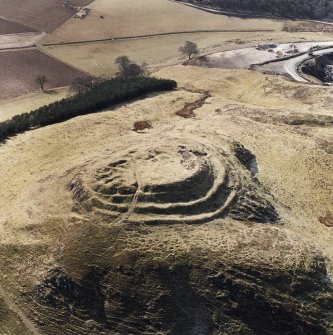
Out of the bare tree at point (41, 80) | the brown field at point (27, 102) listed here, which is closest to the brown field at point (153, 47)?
the bare tree at point (41, 80)

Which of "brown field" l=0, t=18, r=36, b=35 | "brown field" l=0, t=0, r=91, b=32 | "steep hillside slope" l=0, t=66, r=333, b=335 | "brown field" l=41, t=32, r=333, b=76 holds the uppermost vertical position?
"brown field" l=0, t=0, r=91, b=32

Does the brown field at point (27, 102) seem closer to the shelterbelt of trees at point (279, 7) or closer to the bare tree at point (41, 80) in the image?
the bare tree at point (41, 80)

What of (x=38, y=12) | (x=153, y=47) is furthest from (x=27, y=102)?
(x=38, y=12)

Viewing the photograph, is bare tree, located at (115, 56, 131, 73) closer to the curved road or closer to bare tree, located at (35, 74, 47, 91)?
bare tree, located at (35, 74, 47, 91)

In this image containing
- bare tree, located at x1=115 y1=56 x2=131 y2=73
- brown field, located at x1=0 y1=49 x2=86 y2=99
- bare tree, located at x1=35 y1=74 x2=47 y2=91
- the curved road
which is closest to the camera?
bare tree, located at x1=35 y1=74 x2=47 y2=91

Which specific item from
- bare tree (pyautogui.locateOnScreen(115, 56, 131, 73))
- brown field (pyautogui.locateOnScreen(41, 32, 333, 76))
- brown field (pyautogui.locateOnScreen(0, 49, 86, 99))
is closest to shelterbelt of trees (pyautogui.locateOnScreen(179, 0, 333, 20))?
brown field (pyautogui.locateOnScreen(41, 32, 333, 76))

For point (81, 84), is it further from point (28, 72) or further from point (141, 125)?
point (141, 125)

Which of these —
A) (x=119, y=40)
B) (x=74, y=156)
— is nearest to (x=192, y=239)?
(x=74, y=156)
